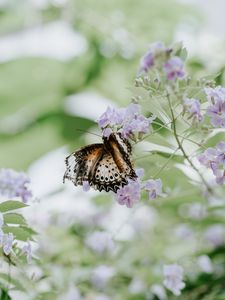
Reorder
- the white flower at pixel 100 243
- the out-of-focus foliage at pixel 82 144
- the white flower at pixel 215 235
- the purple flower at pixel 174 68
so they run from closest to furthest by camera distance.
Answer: the purple flower at pixel 174 68 → the out-of-focus foliage at pixel 82 144 → the white flower at pixel 100 243 → the white flower at pixel 215 235

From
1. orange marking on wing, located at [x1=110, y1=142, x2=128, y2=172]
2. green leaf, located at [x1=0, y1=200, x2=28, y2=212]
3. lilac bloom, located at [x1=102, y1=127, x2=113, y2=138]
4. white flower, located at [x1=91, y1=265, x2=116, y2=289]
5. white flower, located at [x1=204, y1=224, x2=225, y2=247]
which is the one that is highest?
white flower, located at [x1=204, y1=224, x2=225, y2=247]

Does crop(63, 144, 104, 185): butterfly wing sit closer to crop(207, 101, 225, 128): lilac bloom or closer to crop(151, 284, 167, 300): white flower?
crop(207, 101, 225, 128): lilac bloom

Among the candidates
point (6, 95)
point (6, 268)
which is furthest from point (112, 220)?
point (6, 95)

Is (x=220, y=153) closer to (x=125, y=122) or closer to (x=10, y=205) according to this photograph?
(x=125, y=122)

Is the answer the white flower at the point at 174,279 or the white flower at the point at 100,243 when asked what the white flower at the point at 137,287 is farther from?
the white flower at the point at 174,279

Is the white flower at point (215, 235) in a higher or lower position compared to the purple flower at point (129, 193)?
higher

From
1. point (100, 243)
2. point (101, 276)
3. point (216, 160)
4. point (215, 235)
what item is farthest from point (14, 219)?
point (215, 235)

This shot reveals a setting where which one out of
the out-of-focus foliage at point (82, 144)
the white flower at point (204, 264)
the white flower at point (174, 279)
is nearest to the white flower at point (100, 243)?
the out-of-focus foliage at point (82, 144)

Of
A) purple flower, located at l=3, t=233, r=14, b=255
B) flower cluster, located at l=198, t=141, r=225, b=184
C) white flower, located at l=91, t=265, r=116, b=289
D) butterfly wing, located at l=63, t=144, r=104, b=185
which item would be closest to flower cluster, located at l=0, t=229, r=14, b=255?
purple flower, located at l=3, t=233, r=14, b=255
